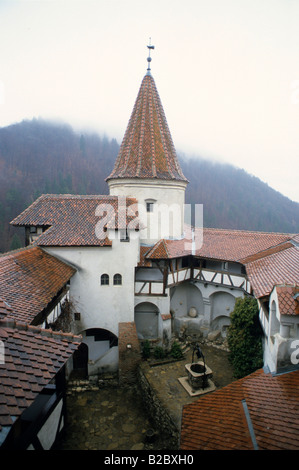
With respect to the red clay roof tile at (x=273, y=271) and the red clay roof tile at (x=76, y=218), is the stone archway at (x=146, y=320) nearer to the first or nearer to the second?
the red clay roof tile at (x=76, y=218)

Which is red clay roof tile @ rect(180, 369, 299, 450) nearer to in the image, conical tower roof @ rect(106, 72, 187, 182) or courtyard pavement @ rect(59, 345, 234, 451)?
courtyard pavement @ rect(59, 345, 234, 451)

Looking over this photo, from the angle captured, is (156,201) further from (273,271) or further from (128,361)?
(128,361)

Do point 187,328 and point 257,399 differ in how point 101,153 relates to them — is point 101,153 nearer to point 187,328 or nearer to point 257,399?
point 187,328

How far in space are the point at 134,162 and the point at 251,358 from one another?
12622 mm

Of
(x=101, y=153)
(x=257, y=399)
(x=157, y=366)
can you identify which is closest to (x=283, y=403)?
(x=257, y=399)

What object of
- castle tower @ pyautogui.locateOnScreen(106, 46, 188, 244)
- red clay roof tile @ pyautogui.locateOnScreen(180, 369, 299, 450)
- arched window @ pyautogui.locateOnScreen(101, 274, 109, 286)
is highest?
castle tower @ pyautogui.locateOnScreen(106, 46, 188, 244)

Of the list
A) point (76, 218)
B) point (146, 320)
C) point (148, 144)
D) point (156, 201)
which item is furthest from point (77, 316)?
point (148, 144)

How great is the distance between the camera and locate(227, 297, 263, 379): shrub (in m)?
12.8

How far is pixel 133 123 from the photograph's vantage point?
739 inches

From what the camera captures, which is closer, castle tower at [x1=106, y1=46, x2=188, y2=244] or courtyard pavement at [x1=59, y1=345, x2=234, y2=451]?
courtyard pavement at [x1=59, y1=345, x2=234, y2=451]

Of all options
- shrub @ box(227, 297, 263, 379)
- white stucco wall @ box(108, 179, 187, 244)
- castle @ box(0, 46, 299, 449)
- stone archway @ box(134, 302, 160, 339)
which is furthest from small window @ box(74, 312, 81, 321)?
shrub @ box(227, 297, 263, 379)

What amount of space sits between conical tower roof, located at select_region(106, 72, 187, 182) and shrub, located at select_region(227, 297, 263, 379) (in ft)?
28.9

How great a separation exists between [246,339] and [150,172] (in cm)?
1068

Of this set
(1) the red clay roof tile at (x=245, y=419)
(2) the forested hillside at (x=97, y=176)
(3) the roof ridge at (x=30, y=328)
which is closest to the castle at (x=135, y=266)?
(1) the red clay roof tile at (x=245, y=419)
